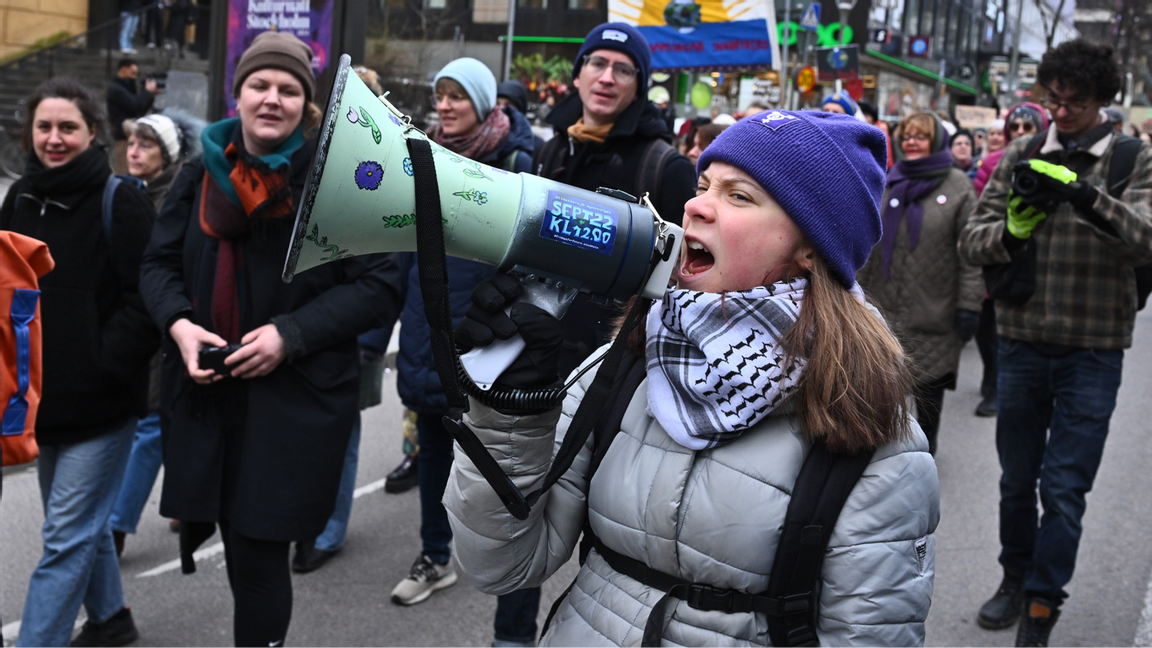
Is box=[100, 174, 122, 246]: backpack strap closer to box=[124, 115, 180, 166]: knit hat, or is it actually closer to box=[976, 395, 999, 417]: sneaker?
box=[124, 115, 180, 166]: knit hat

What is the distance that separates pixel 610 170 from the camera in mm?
3391

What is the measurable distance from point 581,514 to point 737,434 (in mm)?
363

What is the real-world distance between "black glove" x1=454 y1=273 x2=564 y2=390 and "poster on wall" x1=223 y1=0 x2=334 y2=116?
17.4ft

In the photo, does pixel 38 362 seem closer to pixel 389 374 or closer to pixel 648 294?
pixel 648 294

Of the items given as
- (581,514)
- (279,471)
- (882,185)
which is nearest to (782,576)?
(581,514)

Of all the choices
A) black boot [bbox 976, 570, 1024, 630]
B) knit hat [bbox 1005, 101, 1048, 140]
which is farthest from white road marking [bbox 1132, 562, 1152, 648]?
knit hat [bbox 1005, 101, 1048, 140]

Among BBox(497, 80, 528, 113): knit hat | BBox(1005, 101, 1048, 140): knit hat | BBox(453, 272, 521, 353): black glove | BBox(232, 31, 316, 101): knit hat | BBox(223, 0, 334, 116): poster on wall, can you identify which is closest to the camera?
BBox(453, 272, 521, 353): black glove

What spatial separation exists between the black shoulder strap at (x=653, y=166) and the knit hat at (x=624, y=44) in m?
0.26

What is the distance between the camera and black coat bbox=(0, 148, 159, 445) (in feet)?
10.4

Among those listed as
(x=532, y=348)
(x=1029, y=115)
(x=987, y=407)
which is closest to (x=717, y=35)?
(x=1029, y=115)

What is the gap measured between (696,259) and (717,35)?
6671mm

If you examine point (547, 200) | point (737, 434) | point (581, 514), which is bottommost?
point (581, 514)

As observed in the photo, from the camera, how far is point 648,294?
1625 millimetres

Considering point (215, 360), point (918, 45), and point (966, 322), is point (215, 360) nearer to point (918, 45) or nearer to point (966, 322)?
point (966, 322)
